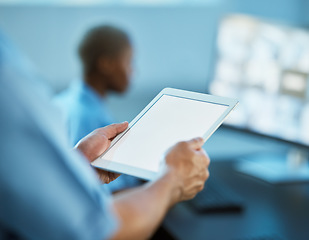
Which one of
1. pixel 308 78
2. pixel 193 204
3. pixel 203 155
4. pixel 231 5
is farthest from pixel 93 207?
pixel 231 5

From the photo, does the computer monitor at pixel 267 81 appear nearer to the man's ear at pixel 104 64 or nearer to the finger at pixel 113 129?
the man's ear at pixel 104 64

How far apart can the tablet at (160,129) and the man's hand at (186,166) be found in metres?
0.03

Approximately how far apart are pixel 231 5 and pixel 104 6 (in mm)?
1106

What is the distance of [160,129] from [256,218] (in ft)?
1.86

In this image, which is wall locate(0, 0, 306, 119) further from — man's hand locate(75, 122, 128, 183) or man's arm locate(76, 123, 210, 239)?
man's arm locate(76, 123, 210, 239)

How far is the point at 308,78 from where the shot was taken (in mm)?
1606

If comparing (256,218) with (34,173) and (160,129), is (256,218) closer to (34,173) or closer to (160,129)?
(160,129)

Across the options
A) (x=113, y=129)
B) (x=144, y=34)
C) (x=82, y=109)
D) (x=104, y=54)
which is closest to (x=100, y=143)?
(x=113, y=129)

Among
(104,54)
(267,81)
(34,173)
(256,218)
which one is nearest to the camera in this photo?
(34,173)

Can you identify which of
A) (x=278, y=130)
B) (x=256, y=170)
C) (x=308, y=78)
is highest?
(x=308, y=78)

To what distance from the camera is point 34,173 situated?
550mm

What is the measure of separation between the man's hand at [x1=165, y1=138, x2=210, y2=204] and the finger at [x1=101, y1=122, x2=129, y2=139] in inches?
7.6

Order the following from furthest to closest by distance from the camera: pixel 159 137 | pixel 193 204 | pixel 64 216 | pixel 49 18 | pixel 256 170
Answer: pixel 49 18 < pixel 256 170 < pixel 193 204 < pixel 159 137 < pixel 64 216

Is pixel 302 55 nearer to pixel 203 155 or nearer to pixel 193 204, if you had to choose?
pixel 193 204
